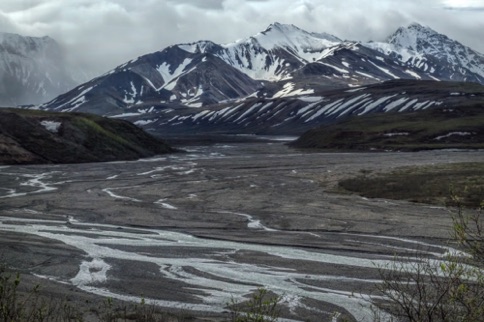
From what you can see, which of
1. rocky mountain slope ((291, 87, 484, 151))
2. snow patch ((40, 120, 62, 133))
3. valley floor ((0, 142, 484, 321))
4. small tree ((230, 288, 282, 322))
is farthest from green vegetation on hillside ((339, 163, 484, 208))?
snow patch ((40, 120, 62, 133))

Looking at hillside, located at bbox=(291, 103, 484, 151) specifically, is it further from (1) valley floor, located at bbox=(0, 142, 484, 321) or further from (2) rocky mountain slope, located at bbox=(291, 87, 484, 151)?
(1) valley floor, located at bbox=(0, 142, 484, 321)

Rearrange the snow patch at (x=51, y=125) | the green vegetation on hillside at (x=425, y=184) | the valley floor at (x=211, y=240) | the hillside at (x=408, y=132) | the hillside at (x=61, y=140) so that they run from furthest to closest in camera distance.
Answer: the hillside at (x=408, y=132)
the snow patch at (x=51, y=125)
the hillside at (x=61, y=140)
the green vegetation on hillside at (x=425, y=184)
the valley floor at (x=211, y=240)

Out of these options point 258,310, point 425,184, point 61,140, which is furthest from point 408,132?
point 258,310

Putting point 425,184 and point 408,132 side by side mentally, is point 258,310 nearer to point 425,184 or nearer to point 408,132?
point 425,184

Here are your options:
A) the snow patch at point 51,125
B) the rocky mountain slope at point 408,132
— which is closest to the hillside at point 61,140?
the snow patch at point 51,125

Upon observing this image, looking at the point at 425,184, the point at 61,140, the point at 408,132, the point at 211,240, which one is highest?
the point at 408,132

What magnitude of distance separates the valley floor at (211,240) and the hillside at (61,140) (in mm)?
26462

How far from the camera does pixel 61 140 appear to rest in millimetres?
96188

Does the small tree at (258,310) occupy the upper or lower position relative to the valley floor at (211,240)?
upper

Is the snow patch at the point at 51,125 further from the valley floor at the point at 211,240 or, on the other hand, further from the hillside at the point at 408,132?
the hillside at the point at 408,132

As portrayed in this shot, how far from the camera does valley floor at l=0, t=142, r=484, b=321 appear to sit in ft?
72.7

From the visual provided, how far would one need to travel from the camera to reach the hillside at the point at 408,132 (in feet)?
392

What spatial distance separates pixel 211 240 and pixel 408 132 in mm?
105918

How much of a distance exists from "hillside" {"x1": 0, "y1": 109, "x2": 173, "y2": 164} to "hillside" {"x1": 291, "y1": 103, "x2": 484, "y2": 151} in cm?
4409
